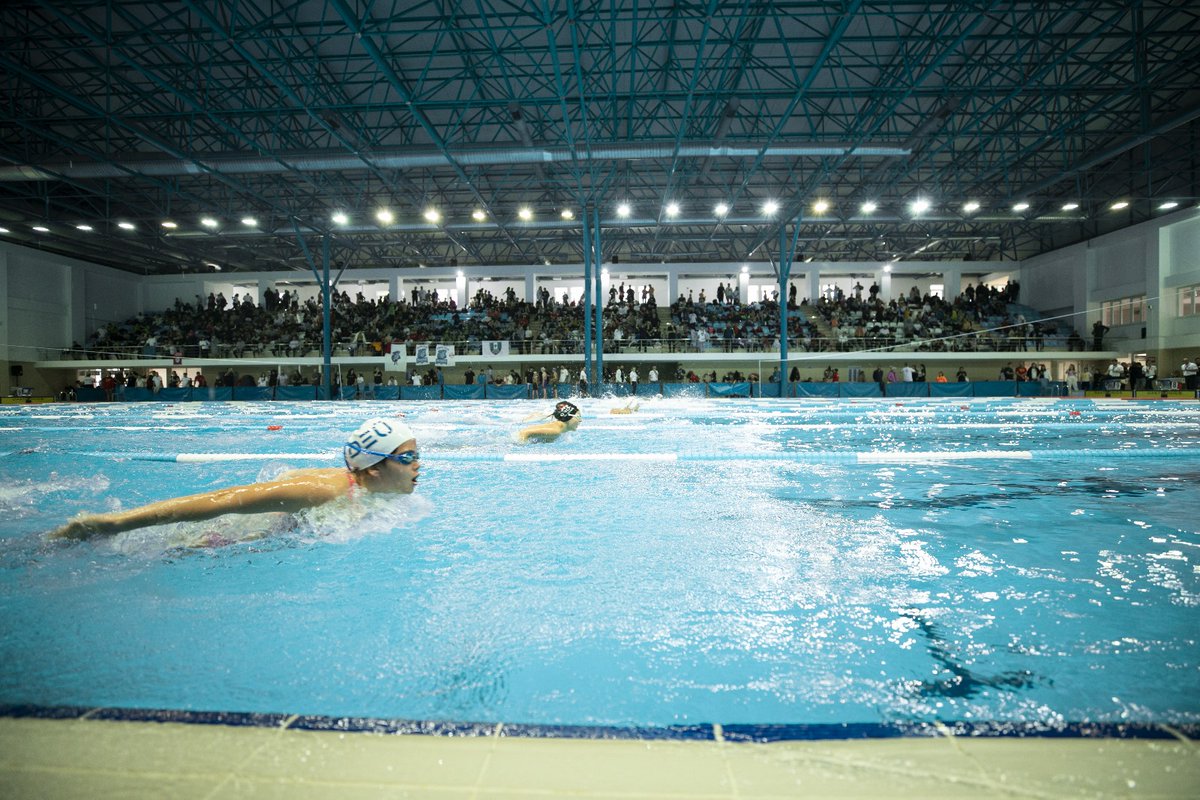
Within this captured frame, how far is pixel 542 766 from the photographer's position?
1307 millimetres

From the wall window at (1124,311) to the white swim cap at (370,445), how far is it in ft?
120

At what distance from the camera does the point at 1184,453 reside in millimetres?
7605

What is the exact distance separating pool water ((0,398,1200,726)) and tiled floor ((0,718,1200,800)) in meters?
0.32

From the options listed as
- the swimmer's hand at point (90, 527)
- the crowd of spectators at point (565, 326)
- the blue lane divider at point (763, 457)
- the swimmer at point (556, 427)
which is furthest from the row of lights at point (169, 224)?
the swimmer's hand at point (90, 527)

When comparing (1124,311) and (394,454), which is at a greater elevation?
(1124,311)

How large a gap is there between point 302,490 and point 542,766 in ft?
10.0

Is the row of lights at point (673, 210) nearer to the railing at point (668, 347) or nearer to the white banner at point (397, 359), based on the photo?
the white banner at point (397, 359)

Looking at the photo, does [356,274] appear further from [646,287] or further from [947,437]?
[947,437]

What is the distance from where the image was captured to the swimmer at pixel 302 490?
3.50m

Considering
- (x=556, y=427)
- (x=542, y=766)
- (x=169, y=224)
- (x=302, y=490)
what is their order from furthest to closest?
1. (x=169, y=224)
2. (x=556, y=427)
3. (x=302, y=490)
4. (x=542, y=766)

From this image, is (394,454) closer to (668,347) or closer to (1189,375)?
(668,347)

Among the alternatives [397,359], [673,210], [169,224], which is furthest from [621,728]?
[169,224]

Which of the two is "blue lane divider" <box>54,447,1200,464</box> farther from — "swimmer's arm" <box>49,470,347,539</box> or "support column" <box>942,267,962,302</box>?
"support column" <box>942,267,962,302</box>

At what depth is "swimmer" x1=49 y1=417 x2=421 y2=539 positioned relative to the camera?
3498mm
